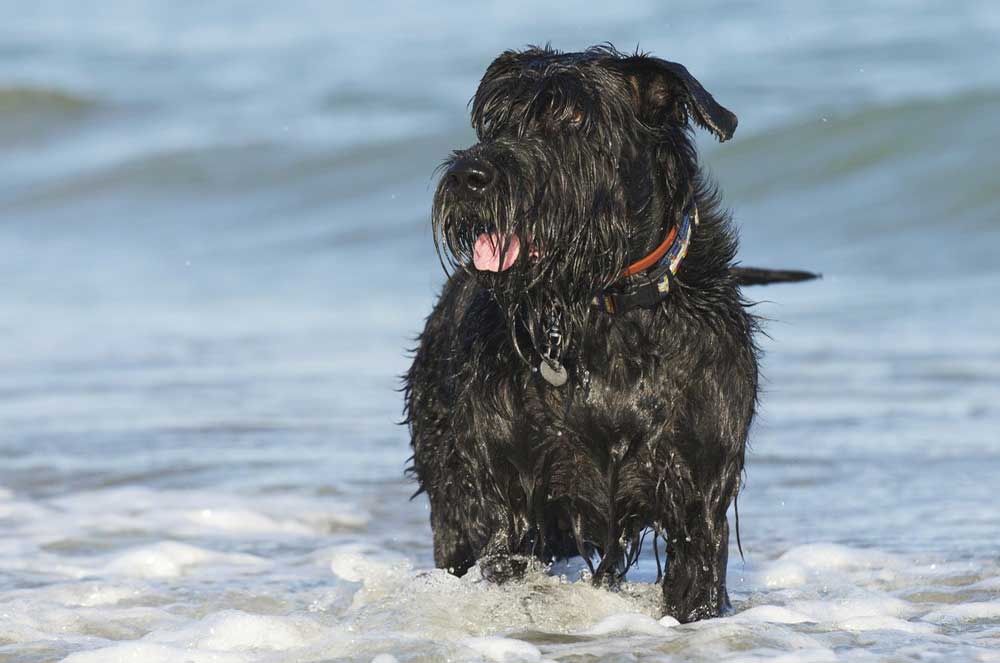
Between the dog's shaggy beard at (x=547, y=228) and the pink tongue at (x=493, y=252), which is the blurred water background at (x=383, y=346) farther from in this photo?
the pink tongue at (x=493, y=252)

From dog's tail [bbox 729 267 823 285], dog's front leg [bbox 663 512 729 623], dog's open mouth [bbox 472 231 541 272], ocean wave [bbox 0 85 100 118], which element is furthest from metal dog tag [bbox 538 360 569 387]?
ocean wave [bbox 0 85 100 118]

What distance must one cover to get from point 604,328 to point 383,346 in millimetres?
5961

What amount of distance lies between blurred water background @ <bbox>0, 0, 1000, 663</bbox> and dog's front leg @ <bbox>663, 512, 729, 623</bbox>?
0.12 meters

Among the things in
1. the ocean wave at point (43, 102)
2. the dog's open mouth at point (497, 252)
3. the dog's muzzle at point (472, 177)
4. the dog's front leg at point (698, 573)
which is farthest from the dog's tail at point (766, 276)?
the ocean wave at point (43, 102)

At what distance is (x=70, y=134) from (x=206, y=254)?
30.0ft

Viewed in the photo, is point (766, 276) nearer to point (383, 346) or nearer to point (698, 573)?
point (698, 573)

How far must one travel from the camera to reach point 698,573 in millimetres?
4500

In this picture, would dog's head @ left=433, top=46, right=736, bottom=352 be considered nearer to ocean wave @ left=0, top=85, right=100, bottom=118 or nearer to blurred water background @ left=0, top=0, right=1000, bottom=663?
blurred water background @ left=0, top=0, right=1000, bottom=663

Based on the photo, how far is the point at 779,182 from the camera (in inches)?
634

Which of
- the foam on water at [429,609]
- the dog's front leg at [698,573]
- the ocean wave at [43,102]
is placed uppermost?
the ocean wave at [43,102]

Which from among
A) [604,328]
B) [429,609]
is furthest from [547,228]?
[429,609]

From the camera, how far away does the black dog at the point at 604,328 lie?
167 inches

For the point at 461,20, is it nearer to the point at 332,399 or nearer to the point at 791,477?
the point at 332,399

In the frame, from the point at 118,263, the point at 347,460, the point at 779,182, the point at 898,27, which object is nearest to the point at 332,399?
the point at 347,460
